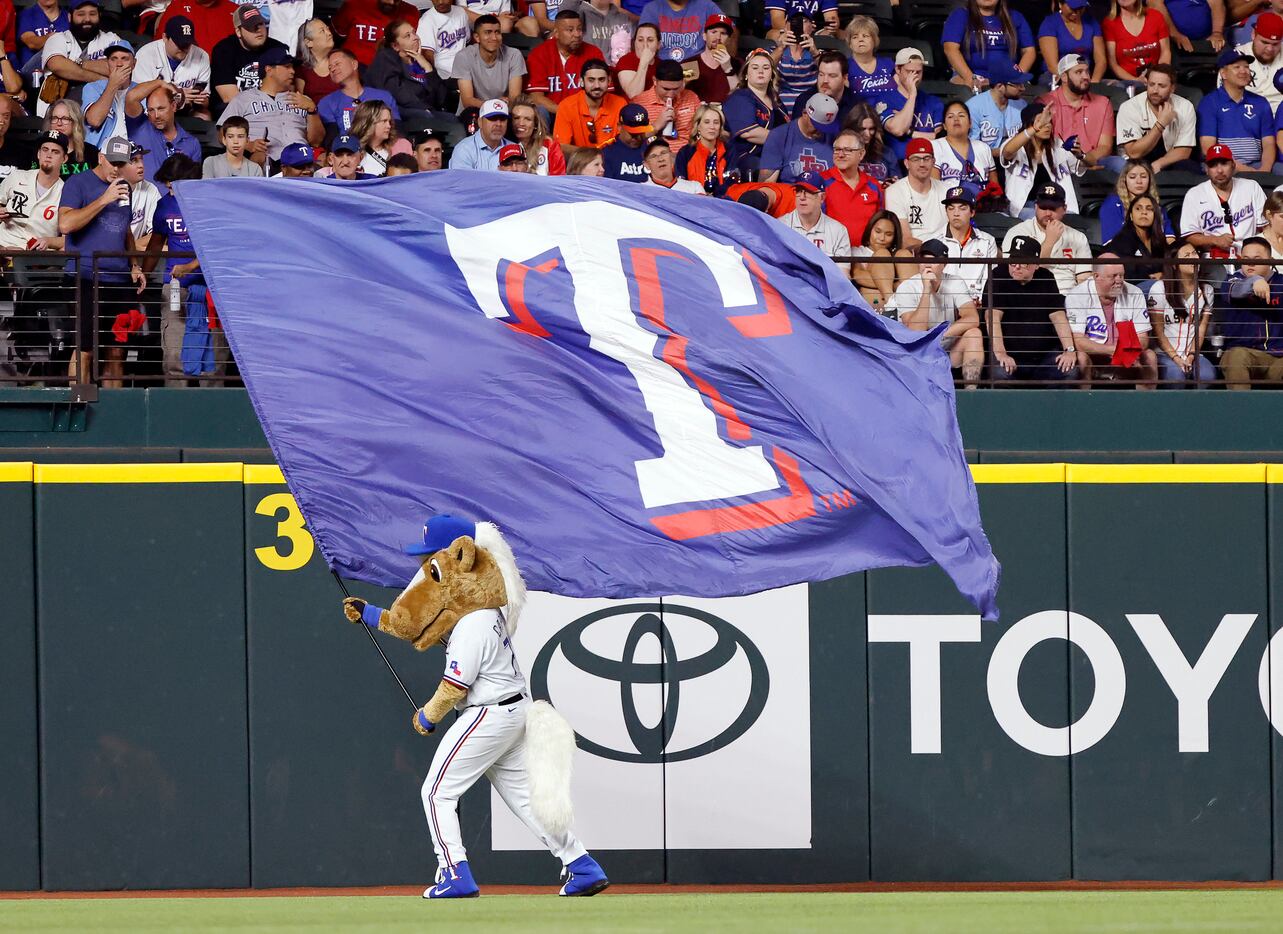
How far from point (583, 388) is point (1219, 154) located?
7.67 m

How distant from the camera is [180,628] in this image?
10.3m

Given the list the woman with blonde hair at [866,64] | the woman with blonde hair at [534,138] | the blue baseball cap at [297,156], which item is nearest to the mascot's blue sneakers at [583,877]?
the blue baseball cap at [297,156]

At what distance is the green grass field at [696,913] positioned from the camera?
6.83m

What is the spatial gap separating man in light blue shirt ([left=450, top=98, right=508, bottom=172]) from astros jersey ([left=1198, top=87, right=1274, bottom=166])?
5.58m

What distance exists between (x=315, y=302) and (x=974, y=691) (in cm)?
486

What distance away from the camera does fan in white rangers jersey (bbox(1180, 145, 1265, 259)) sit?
13258 mm

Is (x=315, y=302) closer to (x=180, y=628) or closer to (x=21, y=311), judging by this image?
(x=180, y=628)

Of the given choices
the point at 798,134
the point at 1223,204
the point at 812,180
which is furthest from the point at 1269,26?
the point at 812,180

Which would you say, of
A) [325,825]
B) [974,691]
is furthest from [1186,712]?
[325,825]

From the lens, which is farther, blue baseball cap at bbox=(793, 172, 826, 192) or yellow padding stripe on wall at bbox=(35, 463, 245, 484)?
blue baseball cap at bbox=(793, 172, 826, 192)

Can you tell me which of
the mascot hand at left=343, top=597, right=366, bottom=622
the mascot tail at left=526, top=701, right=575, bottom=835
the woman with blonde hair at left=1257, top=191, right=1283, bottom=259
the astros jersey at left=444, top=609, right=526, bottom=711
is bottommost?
the mascot tail at left=526, top=701, right=575, bottom=835

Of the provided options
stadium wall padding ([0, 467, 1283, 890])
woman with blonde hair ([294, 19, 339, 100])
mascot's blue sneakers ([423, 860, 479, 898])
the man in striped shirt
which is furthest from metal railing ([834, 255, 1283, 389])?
mascot's blue sneakers ([423, 860, 479, 898])

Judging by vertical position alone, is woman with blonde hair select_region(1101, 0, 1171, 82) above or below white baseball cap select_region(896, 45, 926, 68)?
above

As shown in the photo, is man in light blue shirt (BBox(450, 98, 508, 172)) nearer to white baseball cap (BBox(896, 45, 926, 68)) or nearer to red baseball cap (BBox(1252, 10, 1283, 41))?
white baseball cap (BBox(896, 45, 926, 68))
